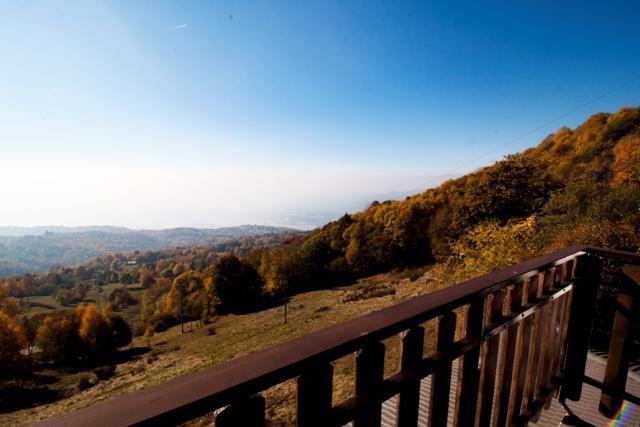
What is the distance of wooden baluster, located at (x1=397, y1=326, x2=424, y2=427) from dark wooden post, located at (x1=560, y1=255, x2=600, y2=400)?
2.07 meters

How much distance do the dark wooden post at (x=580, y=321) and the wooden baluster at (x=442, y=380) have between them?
1820 millimetres

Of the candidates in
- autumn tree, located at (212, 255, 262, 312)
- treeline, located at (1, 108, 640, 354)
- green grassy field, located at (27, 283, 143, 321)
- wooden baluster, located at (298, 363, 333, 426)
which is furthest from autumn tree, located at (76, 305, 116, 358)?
wooden baluster, located at (298, 363, 333, 426)

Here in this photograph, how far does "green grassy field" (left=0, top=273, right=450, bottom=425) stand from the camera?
18.3 m

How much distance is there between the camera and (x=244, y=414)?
832 millimetres

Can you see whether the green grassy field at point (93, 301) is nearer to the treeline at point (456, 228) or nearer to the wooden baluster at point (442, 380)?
the treeline at point (456, 228)

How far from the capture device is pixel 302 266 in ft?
138

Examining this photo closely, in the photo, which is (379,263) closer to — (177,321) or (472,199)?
(472,199)

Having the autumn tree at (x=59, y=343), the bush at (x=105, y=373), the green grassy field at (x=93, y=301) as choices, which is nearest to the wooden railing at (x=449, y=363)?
the bush at (x=105, y=373)

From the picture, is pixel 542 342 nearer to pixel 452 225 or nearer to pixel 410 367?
pixel 410 367

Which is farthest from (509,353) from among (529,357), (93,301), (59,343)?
(93,301)

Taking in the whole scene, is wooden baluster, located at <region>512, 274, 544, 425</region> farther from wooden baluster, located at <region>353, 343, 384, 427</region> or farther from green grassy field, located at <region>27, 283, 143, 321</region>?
green grassy field, located at <region>27, 283, 143, 321</region>

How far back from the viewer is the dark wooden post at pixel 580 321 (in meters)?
2.64

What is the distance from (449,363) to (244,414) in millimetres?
985

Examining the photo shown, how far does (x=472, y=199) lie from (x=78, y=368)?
133 feet
